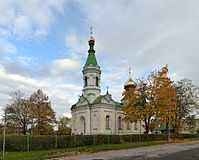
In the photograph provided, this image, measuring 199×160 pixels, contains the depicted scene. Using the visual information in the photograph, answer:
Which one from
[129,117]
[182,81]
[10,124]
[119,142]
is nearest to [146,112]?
[129,117]

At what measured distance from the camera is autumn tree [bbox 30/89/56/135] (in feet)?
163

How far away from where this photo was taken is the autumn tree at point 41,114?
49.5 m

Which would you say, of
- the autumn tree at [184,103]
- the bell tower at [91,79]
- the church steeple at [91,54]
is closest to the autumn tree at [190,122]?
the autumn tree at [184,103]

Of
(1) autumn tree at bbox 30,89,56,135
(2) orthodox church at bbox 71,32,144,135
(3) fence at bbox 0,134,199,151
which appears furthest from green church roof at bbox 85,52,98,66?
(3) fence at bbox 0,134,199,151

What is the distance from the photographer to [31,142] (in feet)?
82.7

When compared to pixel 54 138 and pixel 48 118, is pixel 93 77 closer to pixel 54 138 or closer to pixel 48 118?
pixel 48 118

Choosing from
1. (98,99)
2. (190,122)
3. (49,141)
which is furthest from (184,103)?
(49,141)

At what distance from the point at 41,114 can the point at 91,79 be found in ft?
49.7

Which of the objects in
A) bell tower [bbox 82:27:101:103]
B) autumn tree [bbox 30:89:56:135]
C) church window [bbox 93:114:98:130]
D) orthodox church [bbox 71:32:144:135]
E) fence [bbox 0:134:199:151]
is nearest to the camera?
fence [bbox 0:134:199:151]

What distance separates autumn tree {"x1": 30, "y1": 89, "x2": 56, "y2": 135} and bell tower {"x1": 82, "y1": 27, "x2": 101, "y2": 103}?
10.9m

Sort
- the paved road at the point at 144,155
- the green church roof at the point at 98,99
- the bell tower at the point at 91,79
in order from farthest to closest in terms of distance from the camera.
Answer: the bell tower at the point at 91,79
the green church roof at the point at 98,99
the paved road at the point at 144,155

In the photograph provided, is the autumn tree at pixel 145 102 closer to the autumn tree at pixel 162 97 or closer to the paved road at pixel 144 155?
the autumn tree at pixel 162 97

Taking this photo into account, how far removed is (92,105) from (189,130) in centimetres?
1902

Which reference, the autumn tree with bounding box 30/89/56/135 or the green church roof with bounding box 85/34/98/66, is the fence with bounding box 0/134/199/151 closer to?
the autumn tree with bounding box 30/89/56/135
